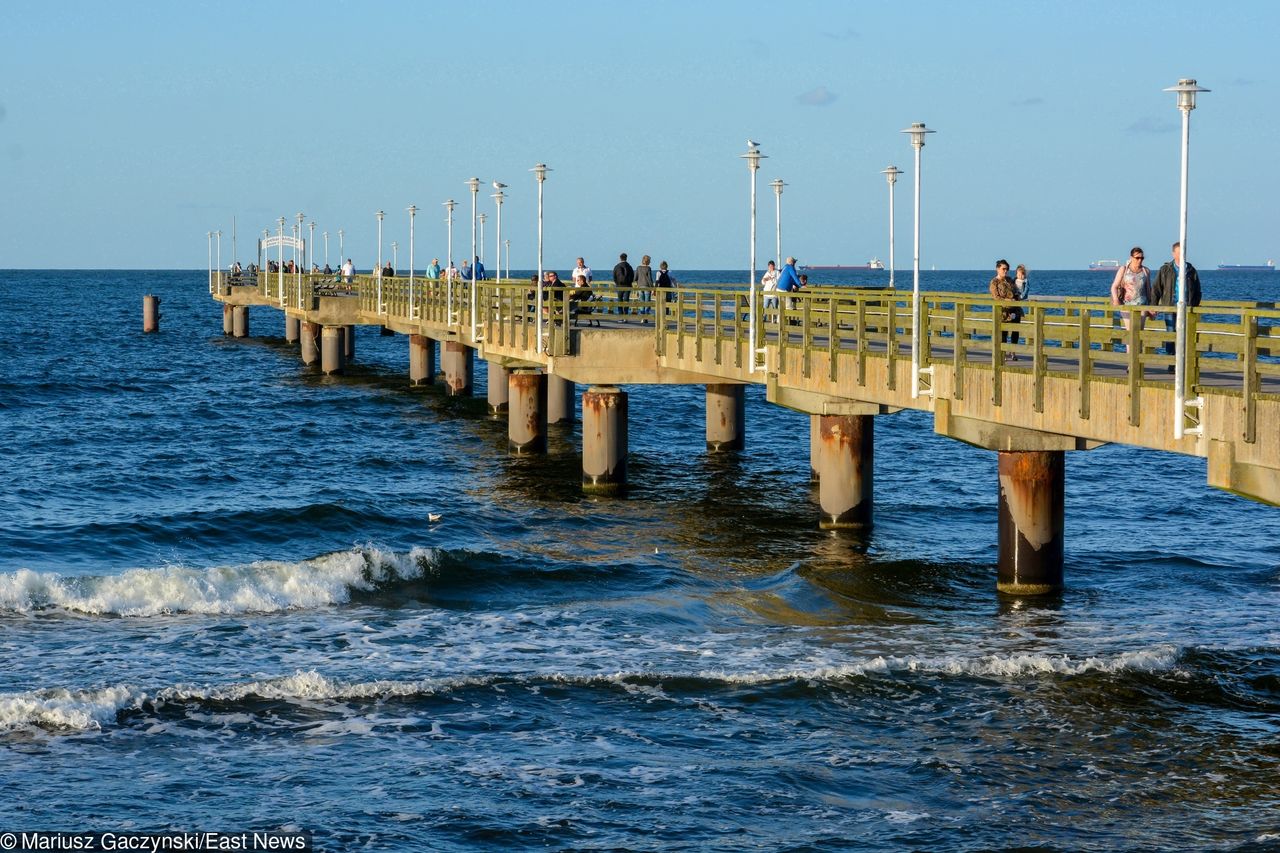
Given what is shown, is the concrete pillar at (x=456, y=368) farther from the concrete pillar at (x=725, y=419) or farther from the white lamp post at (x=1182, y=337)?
the white lamp post at (x=1182, y=337)

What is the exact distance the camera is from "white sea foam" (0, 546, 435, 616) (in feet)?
77.4

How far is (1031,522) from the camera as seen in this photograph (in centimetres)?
2262

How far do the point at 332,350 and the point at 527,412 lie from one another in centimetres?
2809

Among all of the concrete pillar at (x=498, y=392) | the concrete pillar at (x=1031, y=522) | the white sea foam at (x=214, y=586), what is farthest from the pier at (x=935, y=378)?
the white sea foam at (x=214, y=586)

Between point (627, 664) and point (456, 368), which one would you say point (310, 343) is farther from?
point (627, 664)

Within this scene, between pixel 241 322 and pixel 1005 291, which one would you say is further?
pixel 241 322

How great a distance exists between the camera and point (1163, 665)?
19312mm

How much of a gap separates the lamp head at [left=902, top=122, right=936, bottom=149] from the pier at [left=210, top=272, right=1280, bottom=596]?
6.61 ft

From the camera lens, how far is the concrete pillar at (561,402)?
45.0m

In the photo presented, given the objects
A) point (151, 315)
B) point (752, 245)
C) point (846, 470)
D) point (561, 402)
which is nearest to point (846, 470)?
point (846, 470)

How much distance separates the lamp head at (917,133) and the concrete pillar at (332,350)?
4405 centimetres

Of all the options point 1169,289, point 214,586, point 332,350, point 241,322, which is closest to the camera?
point 1169,289

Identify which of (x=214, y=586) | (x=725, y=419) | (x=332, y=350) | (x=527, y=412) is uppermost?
(x=332, y=350)

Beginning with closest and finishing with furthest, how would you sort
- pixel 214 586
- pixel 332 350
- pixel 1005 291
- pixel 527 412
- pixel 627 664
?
1. pixel 627 664
2. pixel 214 586
3. pixel 1005 291
4. pixel 527 412
5. pixel 332 350
